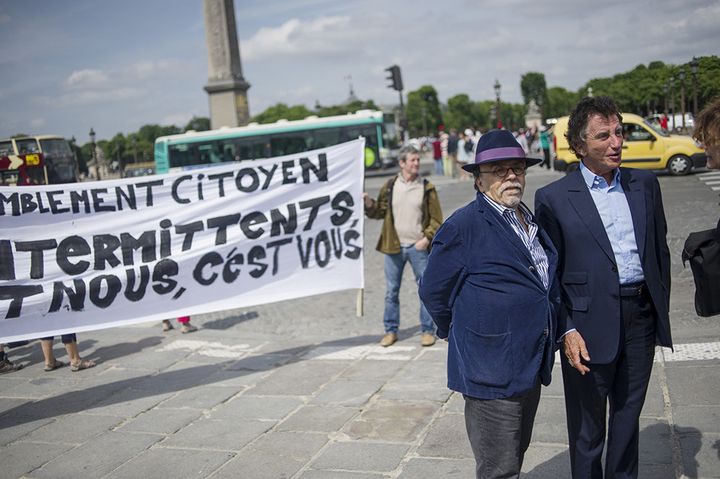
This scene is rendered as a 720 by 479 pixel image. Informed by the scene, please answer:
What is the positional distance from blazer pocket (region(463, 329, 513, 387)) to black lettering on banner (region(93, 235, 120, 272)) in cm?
381

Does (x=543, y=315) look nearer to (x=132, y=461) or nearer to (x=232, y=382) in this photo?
(x=132, y=461)

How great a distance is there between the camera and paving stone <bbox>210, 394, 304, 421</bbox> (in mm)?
5238

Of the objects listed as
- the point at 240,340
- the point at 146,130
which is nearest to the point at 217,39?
the point at 240,340

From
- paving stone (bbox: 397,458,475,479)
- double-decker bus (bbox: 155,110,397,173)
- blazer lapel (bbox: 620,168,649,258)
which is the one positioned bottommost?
paving stone (bbox: 397,458,475,479)

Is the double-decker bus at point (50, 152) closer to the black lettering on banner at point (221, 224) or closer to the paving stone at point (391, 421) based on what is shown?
the black lettering on banner at point (221, 224)

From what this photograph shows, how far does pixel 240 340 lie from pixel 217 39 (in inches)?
1344

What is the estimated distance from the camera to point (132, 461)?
4578 millimetres

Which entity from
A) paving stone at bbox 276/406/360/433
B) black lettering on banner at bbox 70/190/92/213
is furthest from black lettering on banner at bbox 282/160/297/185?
paving stone at bbox 276/406/360/433

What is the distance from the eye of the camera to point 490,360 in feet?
9.54

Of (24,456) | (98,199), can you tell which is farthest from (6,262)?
(24,456)

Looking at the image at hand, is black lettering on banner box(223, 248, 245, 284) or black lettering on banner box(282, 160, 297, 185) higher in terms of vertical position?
black lettering on banner box(282, 160, 297, 185)

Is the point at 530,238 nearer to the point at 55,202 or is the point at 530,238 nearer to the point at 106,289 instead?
Answer: the point at 106,289

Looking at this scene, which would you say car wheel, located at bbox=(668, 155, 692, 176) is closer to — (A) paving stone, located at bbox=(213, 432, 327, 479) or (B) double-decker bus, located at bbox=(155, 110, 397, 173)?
(B) double-decker bus, located at bbox=(155, 110, 397, 173)

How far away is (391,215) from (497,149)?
3.74 m
